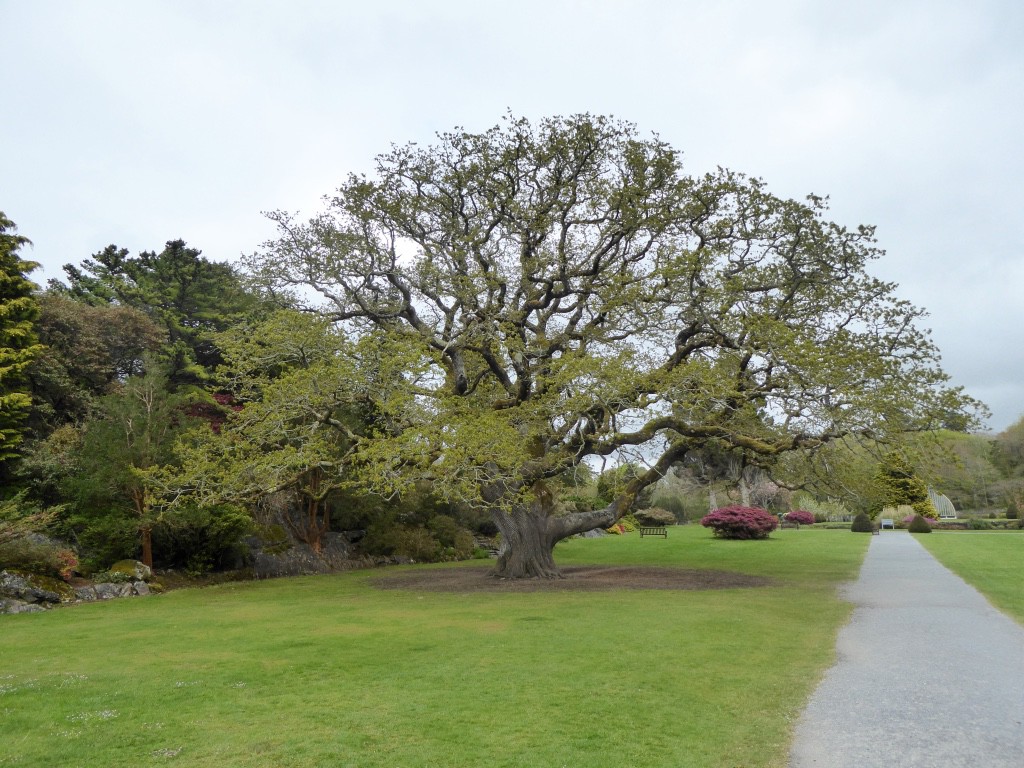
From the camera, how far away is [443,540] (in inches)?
1262

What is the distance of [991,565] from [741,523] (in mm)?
16113

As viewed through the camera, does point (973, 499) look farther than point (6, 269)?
Yes

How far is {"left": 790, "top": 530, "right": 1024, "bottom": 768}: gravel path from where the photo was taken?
5.47 meters

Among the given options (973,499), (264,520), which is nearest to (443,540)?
(264,520)

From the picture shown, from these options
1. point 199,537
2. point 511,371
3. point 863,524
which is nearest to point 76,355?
point 199,537

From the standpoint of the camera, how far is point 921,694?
7215 millimetres

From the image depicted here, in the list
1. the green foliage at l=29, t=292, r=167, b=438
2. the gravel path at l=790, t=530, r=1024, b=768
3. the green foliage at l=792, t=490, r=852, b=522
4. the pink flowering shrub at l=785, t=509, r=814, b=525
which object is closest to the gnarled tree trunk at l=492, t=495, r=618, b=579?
the gravel path at l=790, t=530, r=1024, b=768

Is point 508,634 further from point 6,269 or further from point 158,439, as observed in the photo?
point 6,269

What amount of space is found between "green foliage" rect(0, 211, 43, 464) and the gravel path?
2211cm

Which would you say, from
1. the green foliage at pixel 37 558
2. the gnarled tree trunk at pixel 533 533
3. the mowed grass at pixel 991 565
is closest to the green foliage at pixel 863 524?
the mowed grass at pixel 991 565

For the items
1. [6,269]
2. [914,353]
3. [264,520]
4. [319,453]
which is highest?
[6,269]

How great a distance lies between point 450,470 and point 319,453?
3985mm

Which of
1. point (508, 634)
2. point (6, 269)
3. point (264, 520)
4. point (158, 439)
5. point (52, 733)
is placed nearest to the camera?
point (52, 733)

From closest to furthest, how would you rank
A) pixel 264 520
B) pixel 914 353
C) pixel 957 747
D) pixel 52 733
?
pixel 957 747 → pixel 52 733 → pixel 914 353 → pixel 264 520
